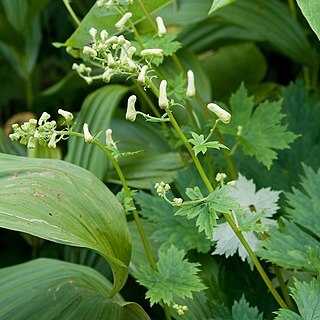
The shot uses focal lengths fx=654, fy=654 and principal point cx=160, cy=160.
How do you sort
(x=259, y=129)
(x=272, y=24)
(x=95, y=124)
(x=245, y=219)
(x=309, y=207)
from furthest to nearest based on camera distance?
(x=272, y=24), (x=95, y=124), (x=259, y=129), (x=309, y=207), (x=245, y=219)

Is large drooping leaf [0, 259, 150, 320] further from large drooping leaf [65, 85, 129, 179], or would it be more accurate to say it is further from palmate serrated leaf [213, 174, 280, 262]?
large drooping leaf [65, 85, 129, 179]

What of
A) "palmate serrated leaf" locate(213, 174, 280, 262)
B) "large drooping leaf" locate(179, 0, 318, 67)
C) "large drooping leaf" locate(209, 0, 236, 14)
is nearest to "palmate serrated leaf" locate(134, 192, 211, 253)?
"palmate serrated leaf" locate(213, 174, 280, 262)

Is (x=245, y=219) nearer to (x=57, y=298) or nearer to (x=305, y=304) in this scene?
(x=305, y=304)

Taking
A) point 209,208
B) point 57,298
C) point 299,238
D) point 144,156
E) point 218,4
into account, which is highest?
point 218,4

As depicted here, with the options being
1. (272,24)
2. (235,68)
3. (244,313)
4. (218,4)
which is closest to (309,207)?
(244,313)

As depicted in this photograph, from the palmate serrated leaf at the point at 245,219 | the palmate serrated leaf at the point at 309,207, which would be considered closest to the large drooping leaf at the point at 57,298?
the palmate serrated leaf at the point at 245,219

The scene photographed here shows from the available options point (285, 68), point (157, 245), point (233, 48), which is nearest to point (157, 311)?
point (157, 245)
